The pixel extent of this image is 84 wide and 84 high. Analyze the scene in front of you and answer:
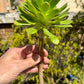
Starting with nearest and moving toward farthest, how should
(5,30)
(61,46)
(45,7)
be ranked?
(45,7)
(61,46)
(5,30)

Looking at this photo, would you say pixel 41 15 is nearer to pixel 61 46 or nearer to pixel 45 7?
pixel 45 7

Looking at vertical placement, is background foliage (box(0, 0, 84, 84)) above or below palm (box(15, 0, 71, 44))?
below

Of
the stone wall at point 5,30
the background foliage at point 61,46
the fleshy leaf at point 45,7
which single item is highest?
the fleshy leaf at point 45,7

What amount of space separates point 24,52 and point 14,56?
121 mm

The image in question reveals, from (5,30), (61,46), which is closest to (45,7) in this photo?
(61,46)

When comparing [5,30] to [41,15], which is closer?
[41,15]

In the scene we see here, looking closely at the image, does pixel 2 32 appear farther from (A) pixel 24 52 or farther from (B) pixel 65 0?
(B) pixel 65 0

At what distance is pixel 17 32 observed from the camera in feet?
6.18

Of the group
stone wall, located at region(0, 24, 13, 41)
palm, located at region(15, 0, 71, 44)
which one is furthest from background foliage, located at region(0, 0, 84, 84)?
palm, located at region(15, 0, 71, 44)

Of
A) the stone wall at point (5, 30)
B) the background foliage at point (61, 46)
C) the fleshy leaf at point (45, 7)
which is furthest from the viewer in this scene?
the stone wall at point (5, 30)

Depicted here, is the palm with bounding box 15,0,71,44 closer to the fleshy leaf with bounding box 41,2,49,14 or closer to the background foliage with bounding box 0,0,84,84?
the fleshy leaf with bounding box 41,2,49,14

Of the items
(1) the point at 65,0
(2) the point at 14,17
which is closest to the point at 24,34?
(2) the point at 14,17

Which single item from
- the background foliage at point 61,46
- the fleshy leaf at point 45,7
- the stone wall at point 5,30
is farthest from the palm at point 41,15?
the stone wall at point 5,30

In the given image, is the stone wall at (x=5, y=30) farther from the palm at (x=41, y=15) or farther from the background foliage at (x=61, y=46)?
the palm at (x=41, y=15)
